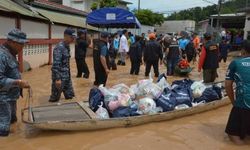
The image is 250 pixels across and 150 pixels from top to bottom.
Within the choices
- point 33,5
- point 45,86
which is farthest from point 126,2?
point 45,86

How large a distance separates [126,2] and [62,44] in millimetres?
49789

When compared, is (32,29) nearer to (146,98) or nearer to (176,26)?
(146,98)

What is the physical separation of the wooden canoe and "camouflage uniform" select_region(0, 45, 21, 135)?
32 cm

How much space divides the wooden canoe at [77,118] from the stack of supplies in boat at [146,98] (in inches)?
6.1

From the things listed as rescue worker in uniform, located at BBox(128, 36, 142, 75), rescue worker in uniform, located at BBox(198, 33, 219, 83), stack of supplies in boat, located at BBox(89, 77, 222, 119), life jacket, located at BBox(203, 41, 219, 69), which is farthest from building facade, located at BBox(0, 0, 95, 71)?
life jacket, located at BBox(203, 41, 219, 69)

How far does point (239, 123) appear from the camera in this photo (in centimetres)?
580

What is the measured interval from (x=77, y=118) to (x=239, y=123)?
275 centimetres

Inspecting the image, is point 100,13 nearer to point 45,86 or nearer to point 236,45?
point 45,86

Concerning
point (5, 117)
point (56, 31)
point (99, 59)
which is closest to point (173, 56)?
point (99, 59)

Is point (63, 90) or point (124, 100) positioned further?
point (63, 90)

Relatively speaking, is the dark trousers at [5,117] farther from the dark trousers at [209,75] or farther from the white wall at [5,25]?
the white wall at [5,25]

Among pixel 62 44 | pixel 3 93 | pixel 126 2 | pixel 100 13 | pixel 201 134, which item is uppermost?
pixel 126 2

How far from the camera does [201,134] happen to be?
6.41m

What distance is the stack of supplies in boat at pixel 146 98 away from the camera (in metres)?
6.68
